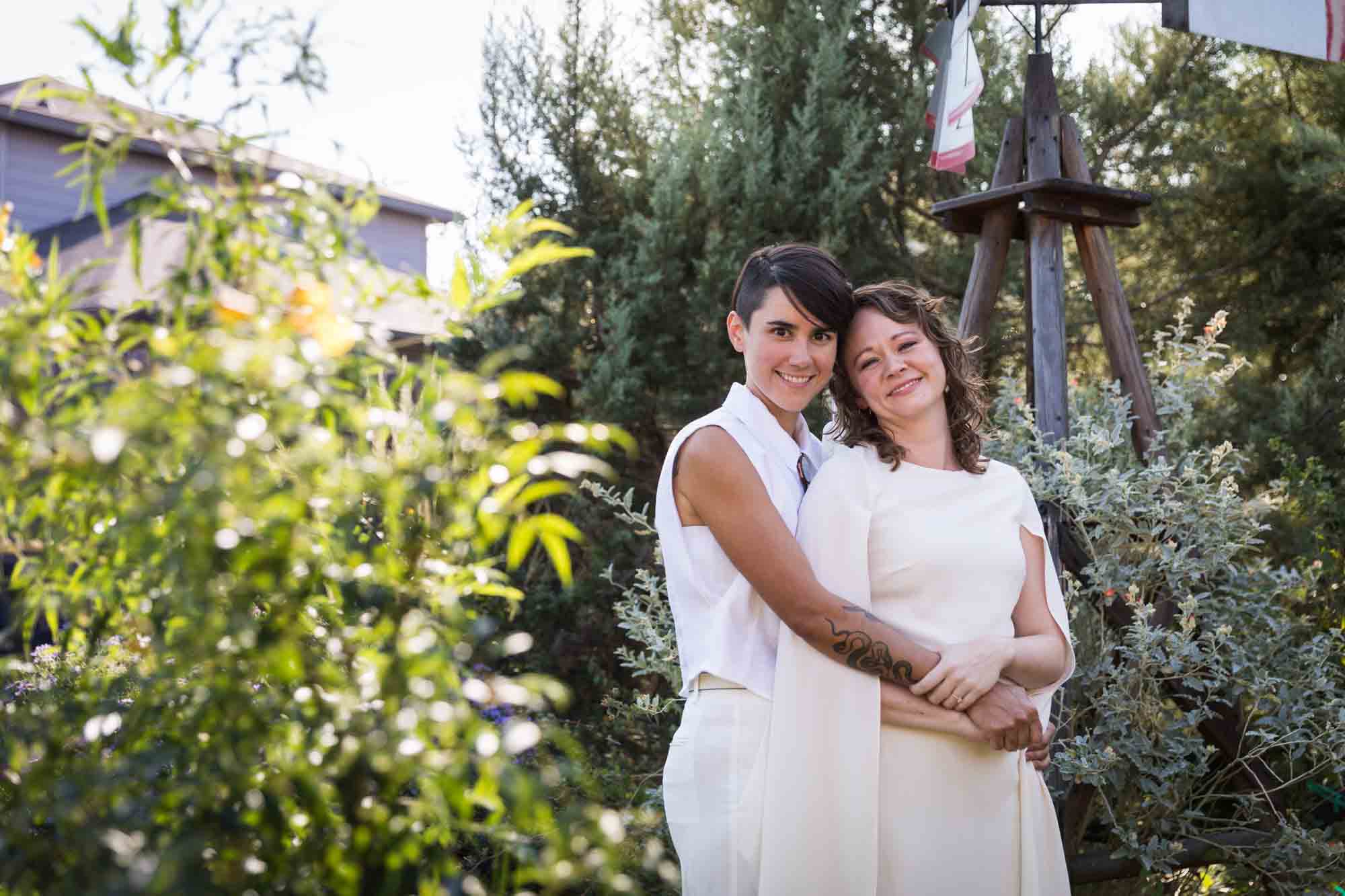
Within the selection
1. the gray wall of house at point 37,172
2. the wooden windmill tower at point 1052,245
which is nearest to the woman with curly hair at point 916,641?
the wooden windmill tower at point 1052,245

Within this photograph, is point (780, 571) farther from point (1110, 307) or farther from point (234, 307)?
point (1110, 307)

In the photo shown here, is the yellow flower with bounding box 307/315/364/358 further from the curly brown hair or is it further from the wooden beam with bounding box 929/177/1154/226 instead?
the wooden beam with bounding box 929/177/1154/226

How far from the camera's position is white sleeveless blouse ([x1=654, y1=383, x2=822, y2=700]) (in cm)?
217

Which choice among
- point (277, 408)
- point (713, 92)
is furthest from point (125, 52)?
point (713, 92)

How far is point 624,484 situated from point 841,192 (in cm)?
196

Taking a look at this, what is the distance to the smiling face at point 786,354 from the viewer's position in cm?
232

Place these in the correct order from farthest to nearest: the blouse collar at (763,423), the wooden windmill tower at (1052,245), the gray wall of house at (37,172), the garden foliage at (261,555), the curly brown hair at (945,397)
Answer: the gray wall of house at (37,172) → the wooden windmill tower at (1052,245) → the curly brown hair at (945,397) → the blouse collar at (763,423) → the garden foliage at (261,555)

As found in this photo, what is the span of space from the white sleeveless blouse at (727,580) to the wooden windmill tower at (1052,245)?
184 cm

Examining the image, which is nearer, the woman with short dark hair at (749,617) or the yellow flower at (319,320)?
the yellow flower at (319,320)

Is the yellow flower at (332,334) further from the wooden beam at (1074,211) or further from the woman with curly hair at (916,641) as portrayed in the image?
the wooden beam at (1074,211)

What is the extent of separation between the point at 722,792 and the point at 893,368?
3.02ft

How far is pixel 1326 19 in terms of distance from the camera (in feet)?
12.7

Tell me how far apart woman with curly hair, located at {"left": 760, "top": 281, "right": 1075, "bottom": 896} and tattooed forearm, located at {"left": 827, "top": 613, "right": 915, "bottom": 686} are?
3 centimetres

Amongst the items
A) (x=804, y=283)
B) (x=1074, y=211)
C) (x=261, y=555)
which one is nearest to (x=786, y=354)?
(x=804, y=283)
